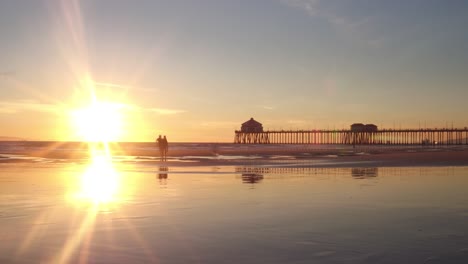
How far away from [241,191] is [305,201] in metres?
3.13

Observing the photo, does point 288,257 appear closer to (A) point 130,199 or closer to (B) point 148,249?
(B) point 148,249

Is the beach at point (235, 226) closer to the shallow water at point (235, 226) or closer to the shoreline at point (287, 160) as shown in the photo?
the shallow water at point (235, 226)

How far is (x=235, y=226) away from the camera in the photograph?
350 inches

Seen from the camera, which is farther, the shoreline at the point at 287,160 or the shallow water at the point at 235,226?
the shoreline at the point at 287,160

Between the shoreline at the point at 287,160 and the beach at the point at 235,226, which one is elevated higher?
the shoreline at the point at 287,160

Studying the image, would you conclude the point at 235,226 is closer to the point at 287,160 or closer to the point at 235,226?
the point at 235,226

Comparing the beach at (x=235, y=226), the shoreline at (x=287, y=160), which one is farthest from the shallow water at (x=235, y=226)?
the shoreline at (x=287, y=160)

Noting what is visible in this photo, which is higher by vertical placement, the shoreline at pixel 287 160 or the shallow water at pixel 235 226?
the shoreline at pixel 287 160

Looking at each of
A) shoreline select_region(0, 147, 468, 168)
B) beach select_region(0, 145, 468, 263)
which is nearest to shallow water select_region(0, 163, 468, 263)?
beach select_region(0, 145, 468, 263)

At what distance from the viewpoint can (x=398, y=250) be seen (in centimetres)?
685

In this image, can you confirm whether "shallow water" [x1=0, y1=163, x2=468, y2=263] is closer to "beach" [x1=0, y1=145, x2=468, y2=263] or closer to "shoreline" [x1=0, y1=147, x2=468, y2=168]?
"beach" [x1=0, y1=145, x2=468, y2=263]

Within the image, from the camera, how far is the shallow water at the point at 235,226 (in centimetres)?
661

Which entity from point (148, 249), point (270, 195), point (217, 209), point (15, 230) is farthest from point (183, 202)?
point (148, 249)

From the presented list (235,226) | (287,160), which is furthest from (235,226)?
(287,160)
